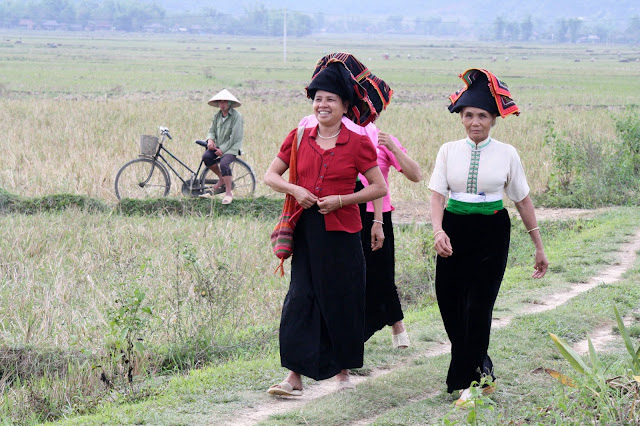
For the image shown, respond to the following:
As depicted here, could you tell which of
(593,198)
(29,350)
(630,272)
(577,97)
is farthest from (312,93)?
(577,97)

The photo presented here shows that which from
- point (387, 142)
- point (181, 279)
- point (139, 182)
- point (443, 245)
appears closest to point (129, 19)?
point (139, 182)

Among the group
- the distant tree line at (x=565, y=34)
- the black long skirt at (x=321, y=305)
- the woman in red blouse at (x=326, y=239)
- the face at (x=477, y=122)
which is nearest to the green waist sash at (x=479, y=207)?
the face at (x=477, y=122)

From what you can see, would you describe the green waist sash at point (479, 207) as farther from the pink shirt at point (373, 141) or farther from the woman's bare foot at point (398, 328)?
the woman's bare foot at point (398, 328)

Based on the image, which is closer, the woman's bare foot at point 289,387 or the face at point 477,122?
the face at point 477,122

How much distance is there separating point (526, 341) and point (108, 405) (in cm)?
272

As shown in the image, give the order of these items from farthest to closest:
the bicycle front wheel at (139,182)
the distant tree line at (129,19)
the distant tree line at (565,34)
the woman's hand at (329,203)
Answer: the distant tree line at (565,34), the distant tree line at (129,19), the bicycle front wheel at (139,182), the woman's hand at (329,203)

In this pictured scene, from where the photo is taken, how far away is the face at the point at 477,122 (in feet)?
14.5

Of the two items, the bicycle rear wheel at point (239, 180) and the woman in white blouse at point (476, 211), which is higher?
the woman in white blouse at point (476, 211)

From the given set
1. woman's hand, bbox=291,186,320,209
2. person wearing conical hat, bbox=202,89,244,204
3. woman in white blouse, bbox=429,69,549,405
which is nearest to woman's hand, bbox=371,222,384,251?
woman in white blouse, bbox=429,69,549,405

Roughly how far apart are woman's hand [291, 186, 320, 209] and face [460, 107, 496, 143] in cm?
89

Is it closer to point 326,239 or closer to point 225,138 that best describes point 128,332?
point 326,239

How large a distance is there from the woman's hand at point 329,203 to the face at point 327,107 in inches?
16.3

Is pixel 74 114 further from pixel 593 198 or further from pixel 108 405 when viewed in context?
pixel 108 405

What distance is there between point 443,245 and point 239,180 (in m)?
7.94
